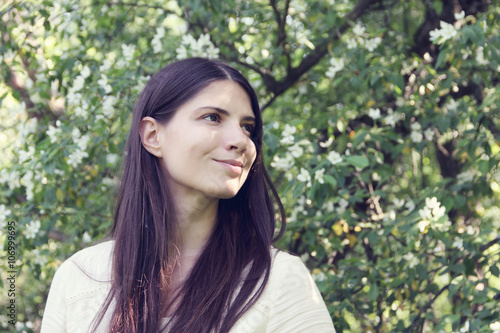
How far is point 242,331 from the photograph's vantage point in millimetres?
1652

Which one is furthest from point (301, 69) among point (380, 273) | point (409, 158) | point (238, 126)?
point (238, 126)

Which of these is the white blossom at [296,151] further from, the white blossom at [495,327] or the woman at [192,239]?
the white blossom at [495,327]

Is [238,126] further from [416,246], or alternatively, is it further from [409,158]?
[409,158]

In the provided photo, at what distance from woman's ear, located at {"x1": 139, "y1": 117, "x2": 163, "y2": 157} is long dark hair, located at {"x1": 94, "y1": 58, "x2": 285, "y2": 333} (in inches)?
0.7

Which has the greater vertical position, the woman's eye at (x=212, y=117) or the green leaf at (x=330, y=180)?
the woman's eye at (x=212, y=117)

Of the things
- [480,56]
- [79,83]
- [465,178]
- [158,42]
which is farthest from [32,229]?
[480,56]

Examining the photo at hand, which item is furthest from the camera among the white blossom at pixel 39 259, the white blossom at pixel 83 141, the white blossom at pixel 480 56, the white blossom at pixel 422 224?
the white blossom at pixel 39 259

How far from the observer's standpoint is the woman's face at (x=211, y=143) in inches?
68.8

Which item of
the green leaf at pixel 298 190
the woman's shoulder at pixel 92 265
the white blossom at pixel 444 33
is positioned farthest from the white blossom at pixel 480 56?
the woman's shoulder at pixel 92 265

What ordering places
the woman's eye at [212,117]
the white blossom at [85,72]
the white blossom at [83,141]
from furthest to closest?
the white blossom at [85,72] < the white blossom at [83,141] < the woman's eye at [212,117]

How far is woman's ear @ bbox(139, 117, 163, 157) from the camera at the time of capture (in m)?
1.89

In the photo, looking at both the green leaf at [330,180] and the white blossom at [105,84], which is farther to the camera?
the white blossom at [105,84]

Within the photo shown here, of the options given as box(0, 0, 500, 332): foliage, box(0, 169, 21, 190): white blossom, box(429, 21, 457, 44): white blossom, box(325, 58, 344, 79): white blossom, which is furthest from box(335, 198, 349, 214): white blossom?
box(0, 169, 21, 190): white blossom

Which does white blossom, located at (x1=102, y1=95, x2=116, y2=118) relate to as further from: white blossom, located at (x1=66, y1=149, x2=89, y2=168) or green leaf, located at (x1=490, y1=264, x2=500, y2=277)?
green leaf, located at (x1=490, y1=264, x2=500, y2=277)
